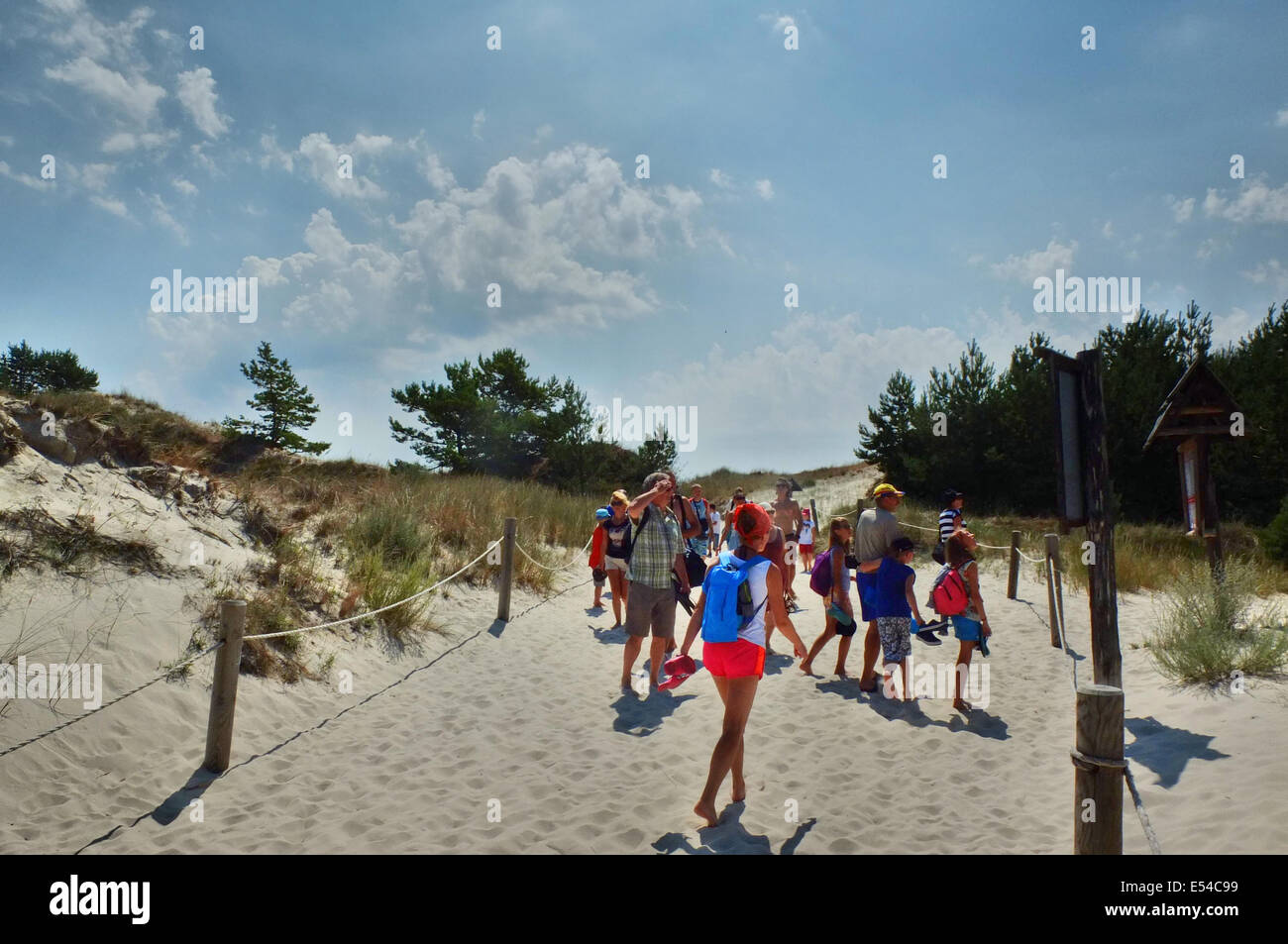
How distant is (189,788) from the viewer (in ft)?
16.1

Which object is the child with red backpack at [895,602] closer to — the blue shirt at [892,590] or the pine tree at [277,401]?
the blue shirt at [892,590]

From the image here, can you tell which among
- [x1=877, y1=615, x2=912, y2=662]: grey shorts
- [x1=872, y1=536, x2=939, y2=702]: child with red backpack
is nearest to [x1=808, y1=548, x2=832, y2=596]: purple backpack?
[x1=872, y1=536, x2=939, y2=702]: child with red backpack

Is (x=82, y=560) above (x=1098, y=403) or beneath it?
beneath

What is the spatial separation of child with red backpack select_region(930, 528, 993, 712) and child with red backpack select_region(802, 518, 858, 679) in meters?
0.90

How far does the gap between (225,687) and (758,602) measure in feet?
12.5

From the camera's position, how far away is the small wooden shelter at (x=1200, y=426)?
8539 mm

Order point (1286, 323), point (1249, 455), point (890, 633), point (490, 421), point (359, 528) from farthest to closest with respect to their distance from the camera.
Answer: point (490, 421)
point (1286, 323)
point (1249, 455)
point (359, 528)
point (890, 633)

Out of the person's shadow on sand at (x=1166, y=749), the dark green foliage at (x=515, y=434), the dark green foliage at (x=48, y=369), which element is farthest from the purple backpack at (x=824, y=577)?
the dark green foliage at (x=48, y=369)

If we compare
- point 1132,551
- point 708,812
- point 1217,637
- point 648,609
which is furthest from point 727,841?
point 1132,551

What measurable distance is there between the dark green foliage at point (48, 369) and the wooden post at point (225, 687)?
102 ft

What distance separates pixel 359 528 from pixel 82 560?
12.3ft
